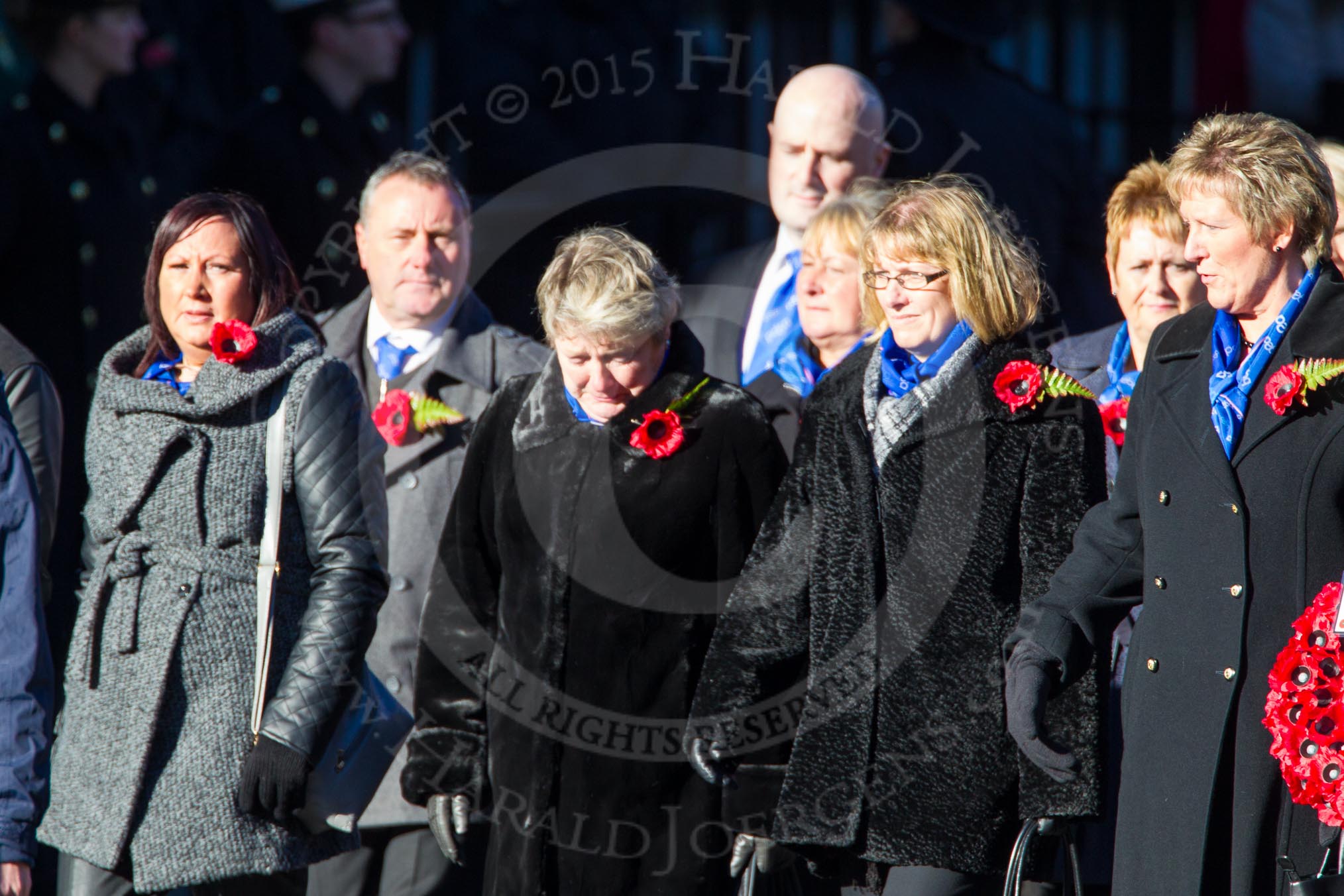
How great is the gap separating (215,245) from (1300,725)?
94.8 inches

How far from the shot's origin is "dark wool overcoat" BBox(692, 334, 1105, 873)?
3412 millimetres

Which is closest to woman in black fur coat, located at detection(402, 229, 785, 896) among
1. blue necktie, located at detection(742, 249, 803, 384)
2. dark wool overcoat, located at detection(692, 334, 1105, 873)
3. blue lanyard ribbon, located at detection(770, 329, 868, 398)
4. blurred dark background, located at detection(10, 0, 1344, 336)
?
dark wool overcoat, located at detection(692, 334, 1105, 873)

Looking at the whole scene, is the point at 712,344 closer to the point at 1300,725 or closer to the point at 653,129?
the point at 653,129

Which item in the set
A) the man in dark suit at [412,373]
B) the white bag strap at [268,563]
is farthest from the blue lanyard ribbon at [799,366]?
the white bag strap at [268,563]

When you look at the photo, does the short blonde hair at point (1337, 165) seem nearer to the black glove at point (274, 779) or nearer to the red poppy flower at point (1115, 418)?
the red poppy flower at point (1115, 418)

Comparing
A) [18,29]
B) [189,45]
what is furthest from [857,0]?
[18,29]

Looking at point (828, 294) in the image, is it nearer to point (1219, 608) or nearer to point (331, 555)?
point (331, 555)

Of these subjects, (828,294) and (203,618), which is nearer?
(203,618)

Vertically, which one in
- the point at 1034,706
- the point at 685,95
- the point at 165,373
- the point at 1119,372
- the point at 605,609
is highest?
the point at 685,95

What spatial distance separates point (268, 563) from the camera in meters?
3.66

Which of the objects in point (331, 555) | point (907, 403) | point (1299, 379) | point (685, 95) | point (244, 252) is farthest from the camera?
point (685, 95)

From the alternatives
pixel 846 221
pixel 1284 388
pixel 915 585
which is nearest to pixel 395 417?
pixel 846 221

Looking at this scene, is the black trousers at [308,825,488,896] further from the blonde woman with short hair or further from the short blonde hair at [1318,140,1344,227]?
the short blonde hair at [1318,140,1344,227]

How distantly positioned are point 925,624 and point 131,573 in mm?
1620
